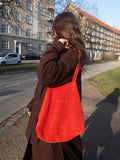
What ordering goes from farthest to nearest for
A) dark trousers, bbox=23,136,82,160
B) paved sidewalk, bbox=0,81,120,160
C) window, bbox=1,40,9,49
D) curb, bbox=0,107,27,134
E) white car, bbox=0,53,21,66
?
window, bbox=1,40,9,49, white car, bbox=0,53,21,66, curb, bbox=0,107,27,134, paved sidewalk, bbox=0,81,120,160, dark trousers, bbox=23,136,82,160

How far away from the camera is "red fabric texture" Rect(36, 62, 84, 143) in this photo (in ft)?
4.70

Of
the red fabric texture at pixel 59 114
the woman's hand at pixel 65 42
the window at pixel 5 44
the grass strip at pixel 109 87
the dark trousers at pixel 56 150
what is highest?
the window at pixel 5 44

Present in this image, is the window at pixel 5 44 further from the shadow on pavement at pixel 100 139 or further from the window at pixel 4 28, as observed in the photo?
the shadow on pavement at pixel 100 139

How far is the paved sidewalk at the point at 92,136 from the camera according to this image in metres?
2.76

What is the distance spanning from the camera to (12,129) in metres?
3.55

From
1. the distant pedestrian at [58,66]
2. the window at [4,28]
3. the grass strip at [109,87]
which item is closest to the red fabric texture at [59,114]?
the distant pedestrian at [58,66]

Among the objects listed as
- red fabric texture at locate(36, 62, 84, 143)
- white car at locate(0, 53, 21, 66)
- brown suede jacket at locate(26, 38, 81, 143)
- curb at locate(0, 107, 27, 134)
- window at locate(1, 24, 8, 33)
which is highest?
window at locate(1, 24, 8, 33)

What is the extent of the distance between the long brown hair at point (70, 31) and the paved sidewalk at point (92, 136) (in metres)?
1.94

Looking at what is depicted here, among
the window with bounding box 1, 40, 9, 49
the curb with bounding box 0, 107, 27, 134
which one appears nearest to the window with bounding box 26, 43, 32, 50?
the window with bounding box 1, 40, 9, 49

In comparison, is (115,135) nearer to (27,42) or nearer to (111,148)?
(111,148)

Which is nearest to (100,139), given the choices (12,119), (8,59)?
(12,119)

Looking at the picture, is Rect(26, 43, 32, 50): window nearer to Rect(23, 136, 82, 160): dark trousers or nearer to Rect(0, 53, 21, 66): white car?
Rect(0, 53, 21, 66): white car

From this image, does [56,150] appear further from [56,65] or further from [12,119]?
[12,119]

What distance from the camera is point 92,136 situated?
3396 millimetres
